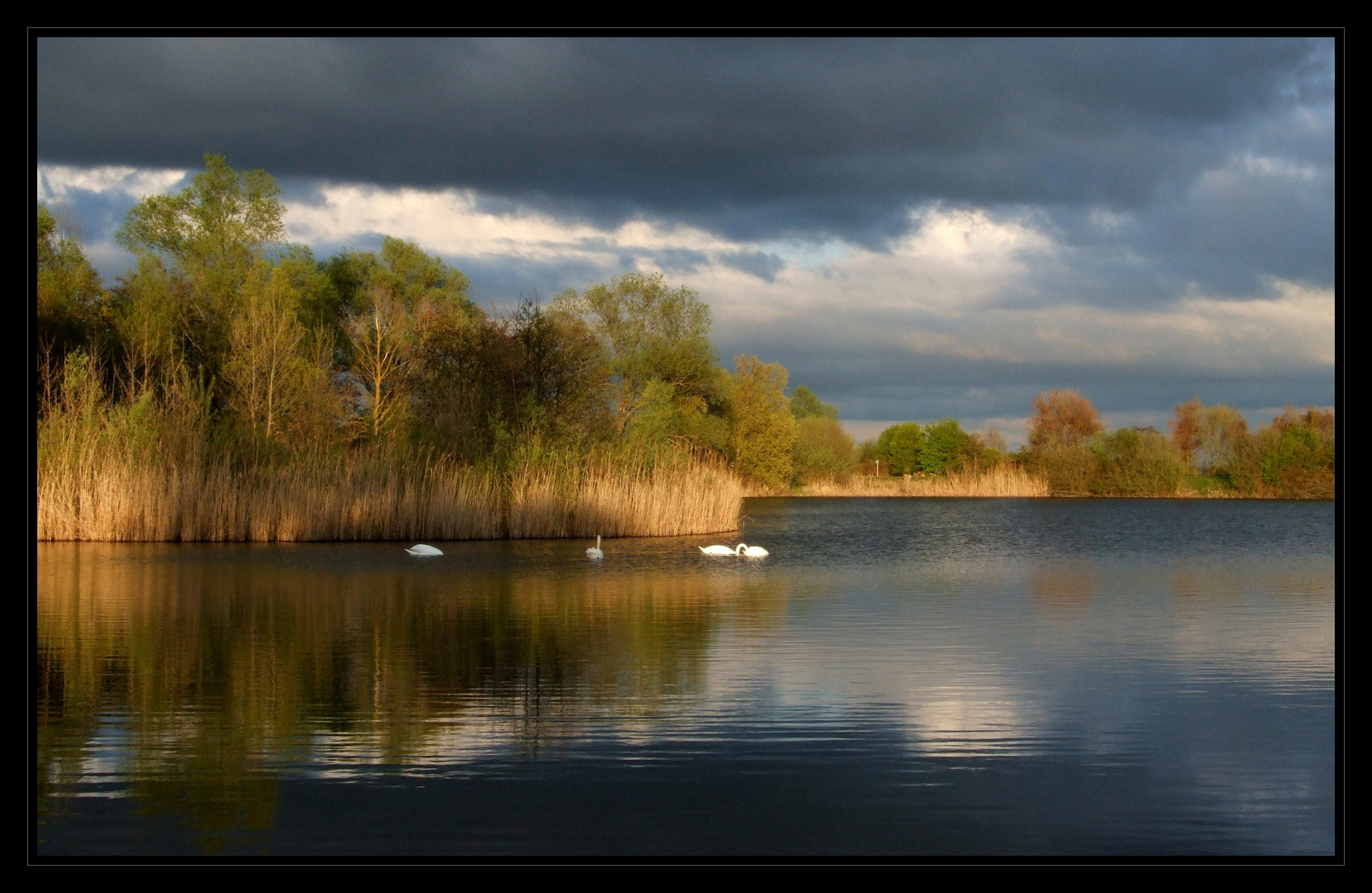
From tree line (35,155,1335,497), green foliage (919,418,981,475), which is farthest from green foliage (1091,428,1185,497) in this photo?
green foliage (919,418,981,475)

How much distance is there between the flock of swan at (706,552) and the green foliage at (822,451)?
110 ft

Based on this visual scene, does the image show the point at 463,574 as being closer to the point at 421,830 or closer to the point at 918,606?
the point at 918,606

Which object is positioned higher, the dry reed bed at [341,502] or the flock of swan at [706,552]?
the dry reed bed at [341,502]

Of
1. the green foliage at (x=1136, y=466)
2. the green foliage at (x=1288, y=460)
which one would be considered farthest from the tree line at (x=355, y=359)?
the green foliage at (x=1288, y=460)

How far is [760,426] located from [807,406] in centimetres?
2538

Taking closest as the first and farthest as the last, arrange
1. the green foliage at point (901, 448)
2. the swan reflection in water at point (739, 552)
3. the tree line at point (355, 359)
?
1. the swan reflection in water at point (739, 552)
2. the tree line at point (355, 359)
3. the green foliage at point (901, 448)

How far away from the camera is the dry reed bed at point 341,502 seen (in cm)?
1822

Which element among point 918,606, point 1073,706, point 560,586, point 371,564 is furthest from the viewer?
point 371,564

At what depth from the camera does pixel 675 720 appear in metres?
5.74

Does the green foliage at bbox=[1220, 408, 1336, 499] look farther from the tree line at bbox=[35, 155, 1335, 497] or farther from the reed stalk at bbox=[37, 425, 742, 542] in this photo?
the reed stalk at bbox=[37, 425, 742, 542]

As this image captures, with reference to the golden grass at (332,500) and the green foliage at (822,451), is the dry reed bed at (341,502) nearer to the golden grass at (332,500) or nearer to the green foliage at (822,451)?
the golden grass at (332,500)

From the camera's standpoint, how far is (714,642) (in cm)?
834

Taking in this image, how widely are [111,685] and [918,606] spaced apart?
7.26m
